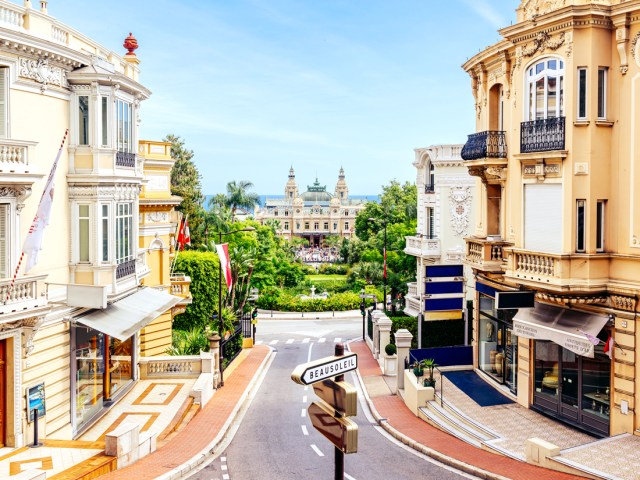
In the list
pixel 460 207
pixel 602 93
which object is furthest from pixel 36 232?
pixel 460 207

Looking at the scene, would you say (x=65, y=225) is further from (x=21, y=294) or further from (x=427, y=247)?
(x=427, y=247)

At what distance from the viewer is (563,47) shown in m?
19.4

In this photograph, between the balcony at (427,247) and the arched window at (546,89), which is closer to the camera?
the arched window at (546,89)

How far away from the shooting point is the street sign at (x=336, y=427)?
6965 mm

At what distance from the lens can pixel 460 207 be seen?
134 ft

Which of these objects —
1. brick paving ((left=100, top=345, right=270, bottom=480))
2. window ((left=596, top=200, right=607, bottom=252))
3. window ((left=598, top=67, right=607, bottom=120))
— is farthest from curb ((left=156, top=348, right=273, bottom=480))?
window ((left=598, top=67, right=607, bottom=120))

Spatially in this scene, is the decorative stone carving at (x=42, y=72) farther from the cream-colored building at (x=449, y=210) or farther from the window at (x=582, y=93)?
the cream-colored building at (x=449, y=210)

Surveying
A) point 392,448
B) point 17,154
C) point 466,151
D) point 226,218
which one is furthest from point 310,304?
point 17,154

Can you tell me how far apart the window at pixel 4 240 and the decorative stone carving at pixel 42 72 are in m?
3.62

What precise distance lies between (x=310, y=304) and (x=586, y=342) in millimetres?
40915

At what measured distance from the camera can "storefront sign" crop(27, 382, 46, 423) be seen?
59.2ft

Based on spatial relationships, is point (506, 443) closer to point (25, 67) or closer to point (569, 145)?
point (569, 145)

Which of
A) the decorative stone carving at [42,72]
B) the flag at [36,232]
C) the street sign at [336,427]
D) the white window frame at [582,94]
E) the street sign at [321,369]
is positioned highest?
the decorative stone carving at [42,72]

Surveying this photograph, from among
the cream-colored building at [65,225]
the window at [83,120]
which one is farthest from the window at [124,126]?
the window at [83,120]
